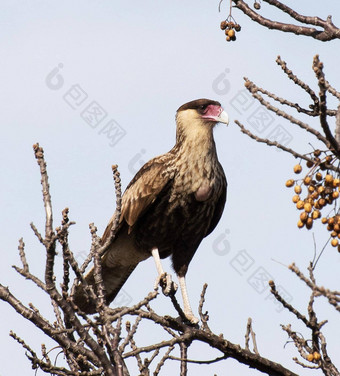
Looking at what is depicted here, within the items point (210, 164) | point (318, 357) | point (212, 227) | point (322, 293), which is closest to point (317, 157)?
point (322, 293)

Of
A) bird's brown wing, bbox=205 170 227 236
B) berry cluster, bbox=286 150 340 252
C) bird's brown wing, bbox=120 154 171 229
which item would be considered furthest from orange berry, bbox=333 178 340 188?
bird's brown wing, bbox=205 170 227 236

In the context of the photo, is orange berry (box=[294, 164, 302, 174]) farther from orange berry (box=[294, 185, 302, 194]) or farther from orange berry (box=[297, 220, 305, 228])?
orange berry (box=[297, 220, 305, 228])

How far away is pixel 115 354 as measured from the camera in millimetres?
3090

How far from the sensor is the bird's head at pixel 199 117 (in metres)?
5.59

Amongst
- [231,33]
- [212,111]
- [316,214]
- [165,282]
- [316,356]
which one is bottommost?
[316,356]

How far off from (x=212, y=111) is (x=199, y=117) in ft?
0.37

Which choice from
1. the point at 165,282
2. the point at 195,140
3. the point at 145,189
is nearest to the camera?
the point at 165,282

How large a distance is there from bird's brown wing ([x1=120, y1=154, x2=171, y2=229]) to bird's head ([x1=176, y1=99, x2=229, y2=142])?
32cm

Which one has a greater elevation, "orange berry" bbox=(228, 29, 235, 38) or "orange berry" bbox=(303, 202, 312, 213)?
"orange berry" bbox=(228, 29, 235, 38)

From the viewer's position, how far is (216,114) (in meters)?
5.65

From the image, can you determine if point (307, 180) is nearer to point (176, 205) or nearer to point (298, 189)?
point (298, 189)

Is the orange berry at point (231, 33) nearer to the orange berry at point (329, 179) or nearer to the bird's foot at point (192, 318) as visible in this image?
the orange berry at point (329, 179)

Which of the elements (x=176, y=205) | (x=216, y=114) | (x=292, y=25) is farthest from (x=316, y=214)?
(x=216, y=114)

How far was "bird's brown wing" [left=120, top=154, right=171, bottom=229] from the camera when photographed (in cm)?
530
